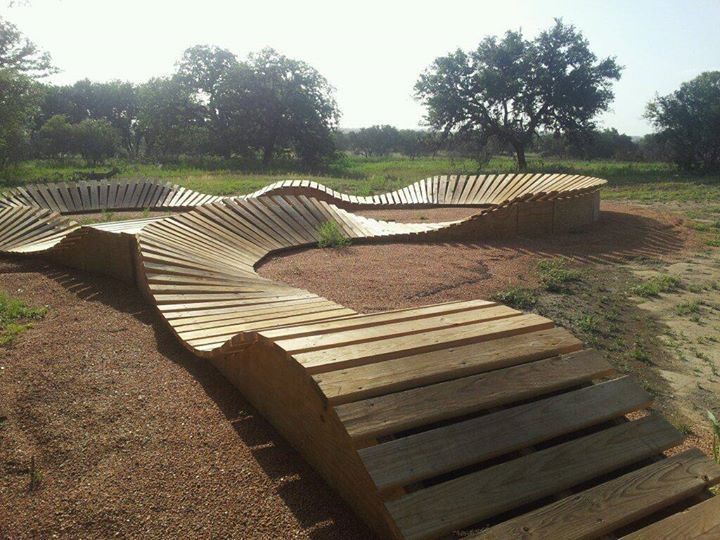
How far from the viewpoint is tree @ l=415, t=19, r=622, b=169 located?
87.6ft

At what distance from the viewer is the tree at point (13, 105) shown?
20469 millimetres

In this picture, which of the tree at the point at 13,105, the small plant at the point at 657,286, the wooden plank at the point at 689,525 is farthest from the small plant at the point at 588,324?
the tree at the point at 13,105

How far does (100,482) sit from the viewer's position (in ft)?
8.51

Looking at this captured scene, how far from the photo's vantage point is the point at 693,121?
24.8 metres

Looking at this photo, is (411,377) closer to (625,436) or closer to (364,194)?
(625,436)

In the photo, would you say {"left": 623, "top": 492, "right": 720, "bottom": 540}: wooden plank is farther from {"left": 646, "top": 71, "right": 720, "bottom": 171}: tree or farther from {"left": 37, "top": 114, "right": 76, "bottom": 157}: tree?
{"left": 37, "top": 114, "right": 76, "bottom": 157}: tree

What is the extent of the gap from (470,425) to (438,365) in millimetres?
401

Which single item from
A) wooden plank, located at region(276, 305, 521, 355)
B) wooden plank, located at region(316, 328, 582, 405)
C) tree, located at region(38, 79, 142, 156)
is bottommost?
wooden plank, located at region(316, 328, 582, 405)

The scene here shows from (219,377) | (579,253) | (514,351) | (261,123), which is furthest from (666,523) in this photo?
(261,123)

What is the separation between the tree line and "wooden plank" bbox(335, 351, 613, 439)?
74.7ft

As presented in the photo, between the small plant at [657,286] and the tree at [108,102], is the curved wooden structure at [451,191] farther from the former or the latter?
the tree at [108,102]

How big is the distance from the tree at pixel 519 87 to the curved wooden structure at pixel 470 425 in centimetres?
2555

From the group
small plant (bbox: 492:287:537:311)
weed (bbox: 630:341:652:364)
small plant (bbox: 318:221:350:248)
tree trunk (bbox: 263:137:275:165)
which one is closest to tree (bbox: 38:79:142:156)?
tree trunk (bbox: 263:137:275:165)

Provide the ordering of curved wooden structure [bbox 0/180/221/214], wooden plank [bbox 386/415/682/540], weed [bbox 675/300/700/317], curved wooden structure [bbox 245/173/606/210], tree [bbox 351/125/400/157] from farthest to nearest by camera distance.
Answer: tree [bbox 351/125/400/157]
curved wooden structure [bbox 0/180/221/214]
curved wooden structure [bbox 245/173/606/210]
weed [bbox 675/300/700/317]
wooden plank [bbox 386/415/682/540]
